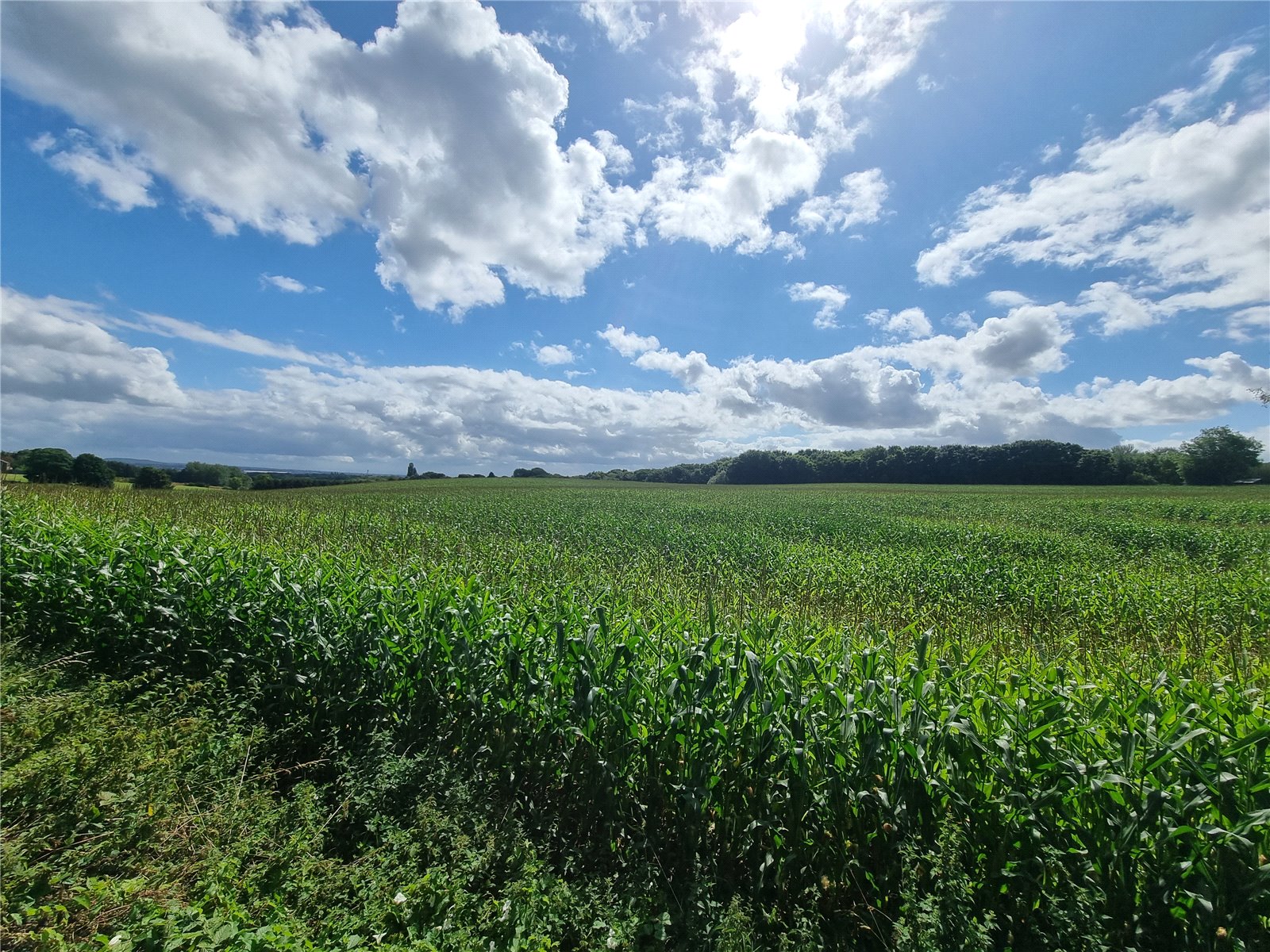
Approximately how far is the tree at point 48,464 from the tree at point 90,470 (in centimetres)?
25

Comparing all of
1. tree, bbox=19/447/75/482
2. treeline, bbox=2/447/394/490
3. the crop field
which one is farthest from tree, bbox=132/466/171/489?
the crop field

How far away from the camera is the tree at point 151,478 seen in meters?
31.6

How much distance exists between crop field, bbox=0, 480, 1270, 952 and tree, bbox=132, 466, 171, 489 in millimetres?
34438

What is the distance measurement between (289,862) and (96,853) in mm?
1110

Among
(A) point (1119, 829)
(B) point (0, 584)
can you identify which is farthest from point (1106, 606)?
(B) point (0, 584)

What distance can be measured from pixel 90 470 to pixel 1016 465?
354 feet

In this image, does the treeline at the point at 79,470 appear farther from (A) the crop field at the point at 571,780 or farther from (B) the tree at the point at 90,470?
(A) the crop field at the point at 571,780

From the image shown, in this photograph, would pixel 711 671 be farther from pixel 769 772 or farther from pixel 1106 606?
pixel 1106 606

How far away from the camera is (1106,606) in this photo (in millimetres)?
8703

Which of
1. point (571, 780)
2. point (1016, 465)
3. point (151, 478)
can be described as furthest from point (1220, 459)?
point (151, 478)

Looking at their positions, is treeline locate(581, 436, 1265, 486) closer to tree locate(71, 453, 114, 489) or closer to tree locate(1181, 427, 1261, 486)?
tree locate(1181, 427, 1261, 486)

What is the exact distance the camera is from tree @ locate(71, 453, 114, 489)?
99.9 feet

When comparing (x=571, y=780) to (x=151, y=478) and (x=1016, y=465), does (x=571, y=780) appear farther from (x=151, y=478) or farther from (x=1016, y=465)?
(x=1016, y=465)

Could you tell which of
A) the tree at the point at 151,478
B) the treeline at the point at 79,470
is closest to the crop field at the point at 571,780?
the treeline at the point at 79,470
